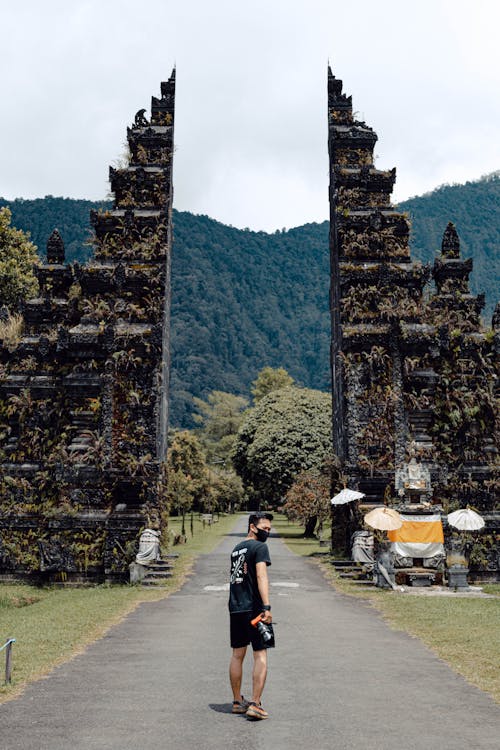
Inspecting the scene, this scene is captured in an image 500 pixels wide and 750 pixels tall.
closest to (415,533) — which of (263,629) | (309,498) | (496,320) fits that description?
(496,320)

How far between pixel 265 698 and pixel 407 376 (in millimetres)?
16504

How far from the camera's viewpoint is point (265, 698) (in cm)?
859

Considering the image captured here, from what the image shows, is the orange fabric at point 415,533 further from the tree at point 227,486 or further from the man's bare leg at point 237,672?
the tree at point 227,486

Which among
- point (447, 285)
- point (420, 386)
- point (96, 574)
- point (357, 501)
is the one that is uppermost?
point (447, 285)

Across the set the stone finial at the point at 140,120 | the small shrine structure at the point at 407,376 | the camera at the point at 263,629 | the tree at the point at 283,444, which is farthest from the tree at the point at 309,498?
the camera at the point at 263,629

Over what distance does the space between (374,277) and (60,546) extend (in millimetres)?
13129

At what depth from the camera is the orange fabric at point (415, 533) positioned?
20234 mm

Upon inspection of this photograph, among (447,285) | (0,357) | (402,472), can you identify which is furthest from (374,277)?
(0,357)

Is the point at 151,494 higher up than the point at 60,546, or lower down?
higher up

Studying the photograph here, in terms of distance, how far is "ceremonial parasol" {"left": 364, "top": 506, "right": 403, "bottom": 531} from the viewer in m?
19.2

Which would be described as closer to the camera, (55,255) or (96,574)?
(96,574)

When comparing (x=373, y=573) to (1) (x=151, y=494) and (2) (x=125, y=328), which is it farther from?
(2) (x=125, y=328)

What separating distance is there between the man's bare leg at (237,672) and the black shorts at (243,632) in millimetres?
70

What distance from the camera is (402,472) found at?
21984mm
